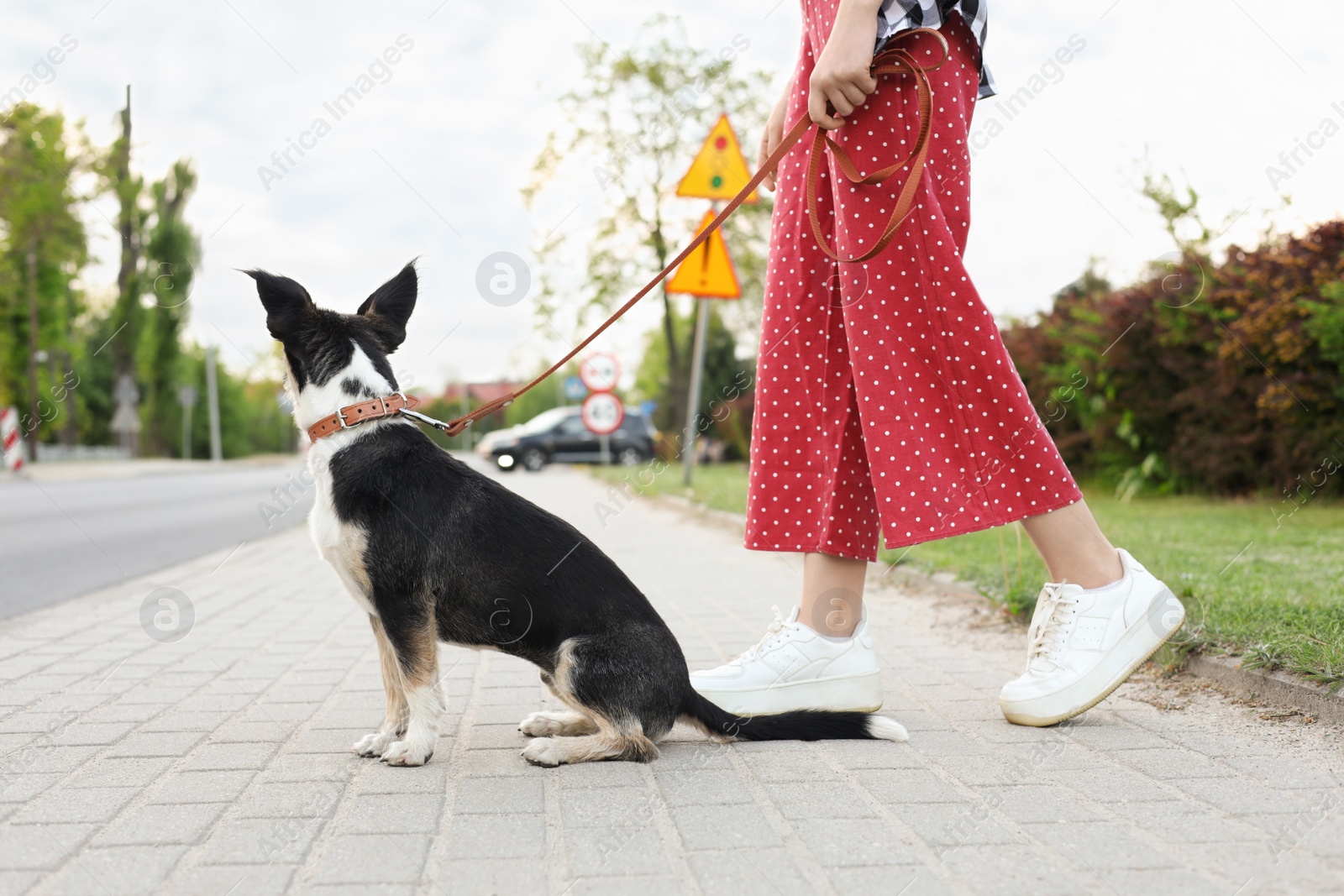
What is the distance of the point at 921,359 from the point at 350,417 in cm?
169

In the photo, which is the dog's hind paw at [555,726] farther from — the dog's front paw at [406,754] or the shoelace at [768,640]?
the shoelace at [768,640]

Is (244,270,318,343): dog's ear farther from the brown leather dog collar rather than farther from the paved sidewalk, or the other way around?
the paved sidewalk

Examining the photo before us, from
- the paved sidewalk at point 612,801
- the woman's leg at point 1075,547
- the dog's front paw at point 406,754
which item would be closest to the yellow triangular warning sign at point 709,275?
the paved sidewalk at point 612,801

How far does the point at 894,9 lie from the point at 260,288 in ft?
6.60

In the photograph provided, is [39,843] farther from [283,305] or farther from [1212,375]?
[1212,375]

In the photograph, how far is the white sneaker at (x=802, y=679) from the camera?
3.25 meters

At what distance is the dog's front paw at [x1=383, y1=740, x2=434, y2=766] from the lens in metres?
2.79

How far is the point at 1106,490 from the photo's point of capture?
12039mm

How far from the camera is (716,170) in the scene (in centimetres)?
1021

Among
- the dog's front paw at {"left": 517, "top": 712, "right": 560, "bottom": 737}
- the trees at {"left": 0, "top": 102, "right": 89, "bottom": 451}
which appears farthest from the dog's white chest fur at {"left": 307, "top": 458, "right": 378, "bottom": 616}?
the trees at {"left": 0, "top": 102, "right": 89, "bottom": 451}

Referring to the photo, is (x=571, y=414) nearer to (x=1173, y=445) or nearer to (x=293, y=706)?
(x=1173, y=445)

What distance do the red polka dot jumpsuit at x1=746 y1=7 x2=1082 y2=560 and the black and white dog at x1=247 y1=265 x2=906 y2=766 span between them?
0.67 metres

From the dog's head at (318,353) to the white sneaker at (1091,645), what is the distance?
212 cm

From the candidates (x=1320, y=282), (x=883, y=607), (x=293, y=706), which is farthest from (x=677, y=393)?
(x=293, y=706)
